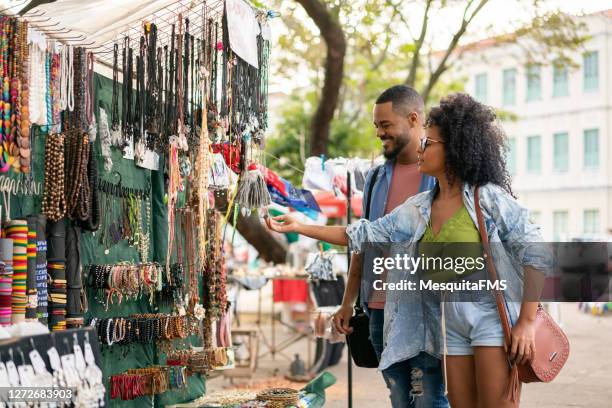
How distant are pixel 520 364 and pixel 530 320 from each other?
187mm

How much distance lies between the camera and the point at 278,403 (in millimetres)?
5035

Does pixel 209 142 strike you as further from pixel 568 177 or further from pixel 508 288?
pixel 568 177

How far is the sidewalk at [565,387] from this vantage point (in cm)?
785

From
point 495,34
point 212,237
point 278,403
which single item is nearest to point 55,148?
point 212,237

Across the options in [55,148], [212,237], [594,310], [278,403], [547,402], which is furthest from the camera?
[594,310]

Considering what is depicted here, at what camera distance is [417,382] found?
12.6ft

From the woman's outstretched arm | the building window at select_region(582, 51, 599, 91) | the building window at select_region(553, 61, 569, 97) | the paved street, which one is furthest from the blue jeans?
the building window at select_region(553, 61, 569, 97)

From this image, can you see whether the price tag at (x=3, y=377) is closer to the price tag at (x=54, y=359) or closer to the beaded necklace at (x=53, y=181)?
the price tag at (x=54, y=359)

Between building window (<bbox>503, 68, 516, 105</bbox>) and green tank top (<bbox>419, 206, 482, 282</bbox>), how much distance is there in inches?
1312

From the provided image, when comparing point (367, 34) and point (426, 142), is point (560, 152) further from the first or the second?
point (426, 142)

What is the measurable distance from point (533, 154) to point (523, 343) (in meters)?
33.5

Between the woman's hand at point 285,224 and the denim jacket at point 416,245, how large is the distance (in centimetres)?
26

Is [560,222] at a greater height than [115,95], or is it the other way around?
[115,95]

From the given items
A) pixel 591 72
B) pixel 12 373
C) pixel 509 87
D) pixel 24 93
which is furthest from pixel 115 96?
pixel 509 87
